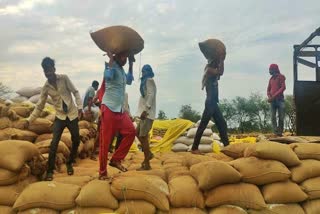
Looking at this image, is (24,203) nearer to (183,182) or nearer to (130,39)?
(183,182)

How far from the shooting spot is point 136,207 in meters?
3.64

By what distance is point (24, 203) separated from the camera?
A: 11.9ft

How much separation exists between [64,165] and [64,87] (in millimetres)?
918

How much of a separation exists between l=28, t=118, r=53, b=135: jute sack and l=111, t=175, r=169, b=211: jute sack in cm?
248

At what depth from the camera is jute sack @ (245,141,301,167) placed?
12.9 ft

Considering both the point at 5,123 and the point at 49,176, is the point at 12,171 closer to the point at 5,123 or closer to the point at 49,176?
the point at 49,176

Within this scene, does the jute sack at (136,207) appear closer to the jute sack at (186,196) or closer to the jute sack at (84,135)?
the jute sack at (186,196)

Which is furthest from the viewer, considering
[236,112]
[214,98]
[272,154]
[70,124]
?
[236,112]

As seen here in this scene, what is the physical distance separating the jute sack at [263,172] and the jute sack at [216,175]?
0.31 feet

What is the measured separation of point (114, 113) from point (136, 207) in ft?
3.15

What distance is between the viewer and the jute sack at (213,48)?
530 centimetres

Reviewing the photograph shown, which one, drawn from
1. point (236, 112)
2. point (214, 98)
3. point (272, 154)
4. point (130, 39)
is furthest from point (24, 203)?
point (236, 112)

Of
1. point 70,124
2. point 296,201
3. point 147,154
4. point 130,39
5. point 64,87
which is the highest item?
point 130,39

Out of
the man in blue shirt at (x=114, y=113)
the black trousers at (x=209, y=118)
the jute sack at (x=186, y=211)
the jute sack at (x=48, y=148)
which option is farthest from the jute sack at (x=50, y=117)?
the jute sack at (x=186, y=211)
